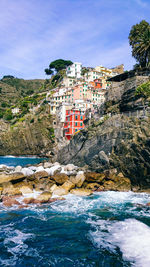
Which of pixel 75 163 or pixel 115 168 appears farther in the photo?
→ pixel 75 163

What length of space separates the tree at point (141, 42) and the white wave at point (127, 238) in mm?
38814

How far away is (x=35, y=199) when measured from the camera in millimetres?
20391

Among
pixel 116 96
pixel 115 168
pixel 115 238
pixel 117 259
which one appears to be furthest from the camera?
pixel 116 96

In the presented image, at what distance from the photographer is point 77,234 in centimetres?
1354

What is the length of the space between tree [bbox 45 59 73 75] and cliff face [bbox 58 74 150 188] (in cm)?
10406

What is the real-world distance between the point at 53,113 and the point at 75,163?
5780 cm

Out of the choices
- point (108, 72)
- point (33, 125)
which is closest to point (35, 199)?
point (33, 125)

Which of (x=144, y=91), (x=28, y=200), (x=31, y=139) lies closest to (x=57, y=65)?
(x=31, y=139)

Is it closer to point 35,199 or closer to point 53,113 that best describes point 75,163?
point 35,199

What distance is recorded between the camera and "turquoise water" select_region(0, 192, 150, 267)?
10.7 meters

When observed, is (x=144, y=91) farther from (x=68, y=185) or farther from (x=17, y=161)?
(x=17, y=161)

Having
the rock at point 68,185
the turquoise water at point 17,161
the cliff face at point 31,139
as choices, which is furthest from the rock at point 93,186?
the cliff face at point 31,139

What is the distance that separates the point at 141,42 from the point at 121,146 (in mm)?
29700

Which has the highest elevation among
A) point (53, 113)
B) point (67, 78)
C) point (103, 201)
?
point (67, 78)
